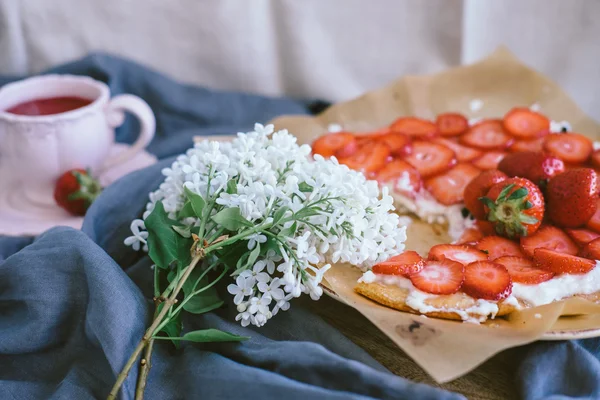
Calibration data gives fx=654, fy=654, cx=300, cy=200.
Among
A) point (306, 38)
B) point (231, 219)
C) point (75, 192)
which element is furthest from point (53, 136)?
point (306, 38)

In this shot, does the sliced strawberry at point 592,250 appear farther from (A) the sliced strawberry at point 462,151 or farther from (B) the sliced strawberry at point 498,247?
(A) the sliced strawberry at point 462,151

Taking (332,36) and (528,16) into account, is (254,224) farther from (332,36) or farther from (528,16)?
(528,16)

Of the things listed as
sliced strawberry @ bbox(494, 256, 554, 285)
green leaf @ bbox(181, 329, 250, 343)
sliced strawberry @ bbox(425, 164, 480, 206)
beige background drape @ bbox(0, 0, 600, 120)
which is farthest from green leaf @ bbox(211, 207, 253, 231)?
beige background drape @ bbox(0, 0, 600, 120)

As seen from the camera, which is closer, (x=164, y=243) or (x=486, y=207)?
(x=164, y=243)

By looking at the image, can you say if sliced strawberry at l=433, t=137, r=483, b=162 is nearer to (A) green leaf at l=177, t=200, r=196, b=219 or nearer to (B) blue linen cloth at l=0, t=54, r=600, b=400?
(B) blue linen cloth at l=0, t=54, r=600, b=400

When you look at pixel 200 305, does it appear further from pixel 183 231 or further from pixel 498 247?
pixel 498 247

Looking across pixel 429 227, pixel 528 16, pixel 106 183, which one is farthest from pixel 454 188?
pixel 528 16
